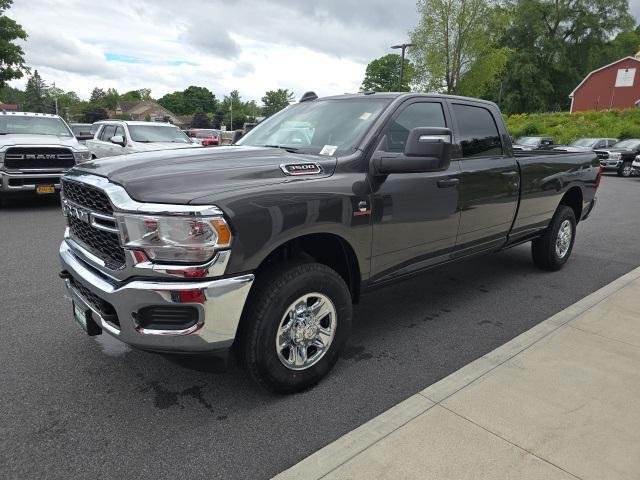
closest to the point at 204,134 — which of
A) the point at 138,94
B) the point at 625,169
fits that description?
the point at 625,169

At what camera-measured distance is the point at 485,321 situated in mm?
4133

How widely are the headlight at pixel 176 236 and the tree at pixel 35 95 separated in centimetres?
11752

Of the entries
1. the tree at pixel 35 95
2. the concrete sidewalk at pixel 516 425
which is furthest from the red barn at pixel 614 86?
the tree at pixel 35 95

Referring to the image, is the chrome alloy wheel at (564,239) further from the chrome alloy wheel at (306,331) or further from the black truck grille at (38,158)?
the black truck grille at (38,158)

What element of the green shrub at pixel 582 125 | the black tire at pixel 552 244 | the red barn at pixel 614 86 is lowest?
the black tire at pixel 552 244

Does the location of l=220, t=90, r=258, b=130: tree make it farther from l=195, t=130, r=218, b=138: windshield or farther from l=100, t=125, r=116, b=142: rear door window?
l=100, t=125, r=116, b=142: rear door window

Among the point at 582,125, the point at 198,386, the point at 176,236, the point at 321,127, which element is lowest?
the point at 198,386

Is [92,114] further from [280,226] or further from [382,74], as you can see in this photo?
[280,226]

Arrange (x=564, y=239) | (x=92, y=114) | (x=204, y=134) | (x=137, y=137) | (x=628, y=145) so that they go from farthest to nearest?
(x=92, y=114) → (x=204, y=134) → (x=628, y=145) → (x=137, y=137) → (x=564, y=239)

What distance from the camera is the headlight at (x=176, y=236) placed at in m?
2.35

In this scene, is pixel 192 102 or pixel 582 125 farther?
pixel 192 102

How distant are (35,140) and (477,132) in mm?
8194

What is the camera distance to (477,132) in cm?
429

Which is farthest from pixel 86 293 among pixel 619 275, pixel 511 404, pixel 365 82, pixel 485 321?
pixel 365 82
